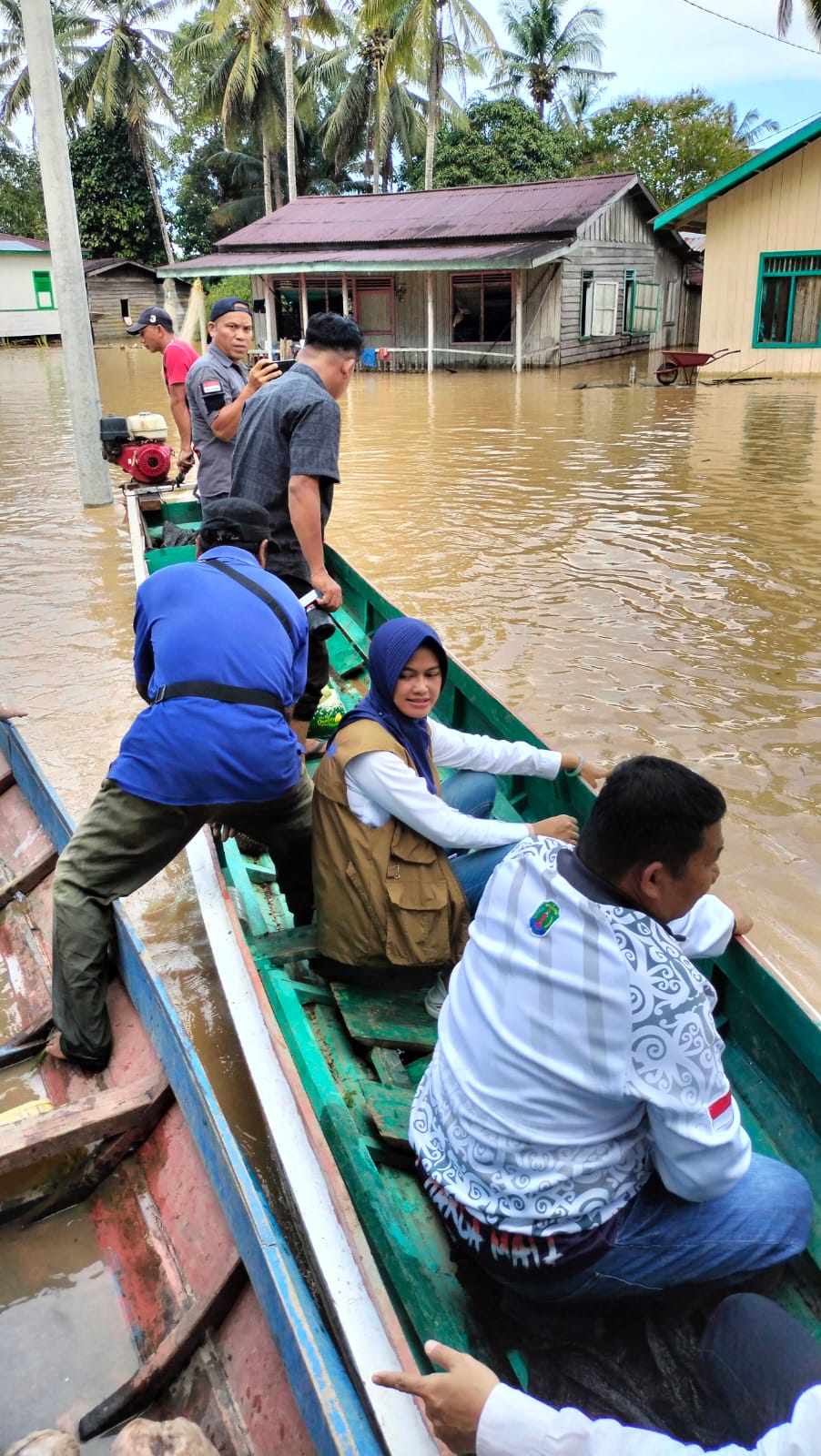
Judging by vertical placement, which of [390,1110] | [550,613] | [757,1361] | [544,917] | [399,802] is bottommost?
[550,613]

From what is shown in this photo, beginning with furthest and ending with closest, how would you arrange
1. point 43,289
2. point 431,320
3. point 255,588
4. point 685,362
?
1. point 43,289
2. point 431,320
3. point 685,362
4. point 255,588

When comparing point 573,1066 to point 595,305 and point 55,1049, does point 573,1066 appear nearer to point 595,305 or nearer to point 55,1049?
point 55,1049

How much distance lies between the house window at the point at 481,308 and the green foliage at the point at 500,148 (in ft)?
31.1

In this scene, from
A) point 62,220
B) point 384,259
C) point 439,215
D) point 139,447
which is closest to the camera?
point 139,447

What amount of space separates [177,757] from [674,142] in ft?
120

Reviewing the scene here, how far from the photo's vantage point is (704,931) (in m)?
2.38

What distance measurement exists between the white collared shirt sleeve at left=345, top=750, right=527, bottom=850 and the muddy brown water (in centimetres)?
108

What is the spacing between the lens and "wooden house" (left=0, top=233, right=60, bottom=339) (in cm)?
3544

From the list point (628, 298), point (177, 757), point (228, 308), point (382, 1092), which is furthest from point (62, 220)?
point (628, 298)

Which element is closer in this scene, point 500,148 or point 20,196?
point 500,148

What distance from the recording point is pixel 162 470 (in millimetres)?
8750

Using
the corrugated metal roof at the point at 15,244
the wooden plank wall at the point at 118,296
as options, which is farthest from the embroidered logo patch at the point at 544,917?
the corrugated metal roof at the point at 15,244

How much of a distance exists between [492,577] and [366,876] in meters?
6.46

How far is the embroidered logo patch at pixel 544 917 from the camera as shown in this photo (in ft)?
5.17
